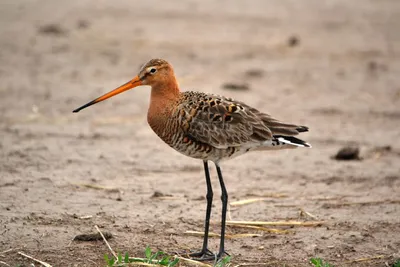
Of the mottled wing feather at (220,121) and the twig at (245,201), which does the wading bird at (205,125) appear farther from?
the twig at (245,201)

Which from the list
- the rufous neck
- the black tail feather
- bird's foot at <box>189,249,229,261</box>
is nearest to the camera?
bird's foot at <box>189,249,229,261</box>

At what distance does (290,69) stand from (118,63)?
2.81 m

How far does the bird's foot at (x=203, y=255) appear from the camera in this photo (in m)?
6.70

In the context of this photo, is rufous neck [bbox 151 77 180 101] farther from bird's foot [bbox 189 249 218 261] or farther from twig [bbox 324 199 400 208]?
twig [bbox 324 199 400 208]

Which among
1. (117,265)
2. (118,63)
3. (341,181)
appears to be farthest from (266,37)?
(117,265)

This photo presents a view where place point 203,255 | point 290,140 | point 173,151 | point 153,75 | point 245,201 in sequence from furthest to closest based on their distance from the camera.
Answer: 1. point 173,151
2. point 245,201
3. point 290,140
4. point 153,75
5. point 203,255

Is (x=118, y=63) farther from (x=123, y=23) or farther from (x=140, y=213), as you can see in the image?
(x=140, y=213)

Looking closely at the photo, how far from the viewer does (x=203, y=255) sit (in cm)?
676

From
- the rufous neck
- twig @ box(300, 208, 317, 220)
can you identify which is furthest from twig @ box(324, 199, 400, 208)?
the rufous neck

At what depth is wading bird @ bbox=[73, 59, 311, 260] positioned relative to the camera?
6.79 m

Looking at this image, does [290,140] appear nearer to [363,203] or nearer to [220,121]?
[220,121]

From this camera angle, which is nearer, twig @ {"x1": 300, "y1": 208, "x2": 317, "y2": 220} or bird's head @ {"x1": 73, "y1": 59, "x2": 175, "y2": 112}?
bird's head @ {"x1": 73, "y1": 59, "x2": 175, "y2": 112}

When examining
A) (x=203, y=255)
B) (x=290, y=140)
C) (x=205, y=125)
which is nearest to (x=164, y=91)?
(x=205, y=125)

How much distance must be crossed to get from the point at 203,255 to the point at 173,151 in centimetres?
318
